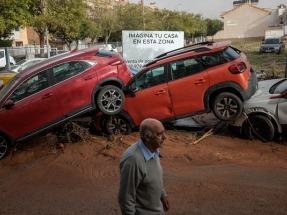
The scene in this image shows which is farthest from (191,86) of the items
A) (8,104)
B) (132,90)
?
(8,104)

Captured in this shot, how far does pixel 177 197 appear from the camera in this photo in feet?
19.2

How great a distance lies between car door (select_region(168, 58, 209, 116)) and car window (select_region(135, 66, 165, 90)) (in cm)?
24

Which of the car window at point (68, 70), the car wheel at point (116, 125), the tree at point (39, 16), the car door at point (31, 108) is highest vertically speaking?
the tree at point (39, 16)

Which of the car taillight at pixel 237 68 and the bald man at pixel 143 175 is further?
the car taillight at pixel 237 68

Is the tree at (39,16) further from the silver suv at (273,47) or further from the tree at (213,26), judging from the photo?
the tree at (213,26)

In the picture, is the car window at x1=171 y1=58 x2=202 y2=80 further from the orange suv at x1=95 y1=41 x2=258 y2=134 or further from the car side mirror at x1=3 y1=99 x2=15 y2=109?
the car side mirror at x1=3 y1=99 x2=15 y2=109

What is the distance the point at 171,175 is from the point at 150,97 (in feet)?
7.93

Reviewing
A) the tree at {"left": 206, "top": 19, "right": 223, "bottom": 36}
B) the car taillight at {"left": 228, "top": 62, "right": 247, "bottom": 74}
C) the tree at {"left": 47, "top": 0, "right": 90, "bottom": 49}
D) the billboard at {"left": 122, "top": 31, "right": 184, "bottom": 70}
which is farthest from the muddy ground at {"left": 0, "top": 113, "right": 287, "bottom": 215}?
the tree at {"left": 206, "top": 19, "right": 223, "bottom": 36}

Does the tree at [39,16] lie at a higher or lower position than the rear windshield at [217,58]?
higher

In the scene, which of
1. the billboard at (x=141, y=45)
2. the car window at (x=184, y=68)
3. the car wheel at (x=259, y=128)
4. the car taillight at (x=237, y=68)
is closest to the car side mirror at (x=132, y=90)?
the car window at (x=184, y=68)

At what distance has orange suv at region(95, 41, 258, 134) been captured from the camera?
8.16 m

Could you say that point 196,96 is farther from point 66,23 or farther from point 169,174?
point 66,23

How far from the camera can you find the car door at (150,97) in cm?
862

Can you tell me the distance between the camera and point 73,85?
8.57 metres
